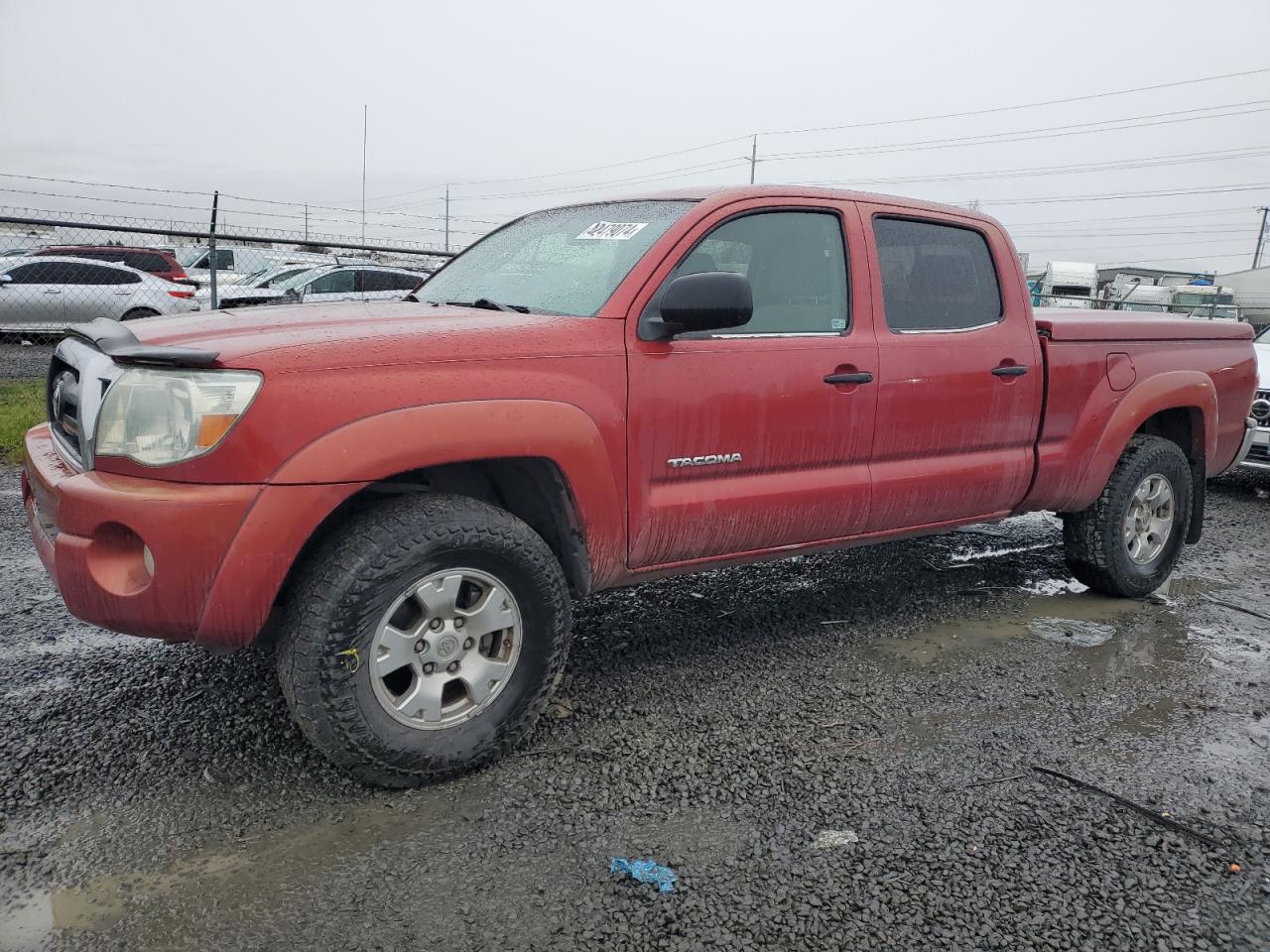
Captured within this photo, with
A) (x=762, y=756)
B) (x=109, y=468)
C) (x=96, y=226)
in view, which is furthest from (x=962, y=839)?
(x=96, y=226)

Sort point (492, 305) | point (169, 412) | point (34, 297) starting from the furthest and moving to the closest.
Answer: point (34, 297)
point (492, 305)
point (169, 412)

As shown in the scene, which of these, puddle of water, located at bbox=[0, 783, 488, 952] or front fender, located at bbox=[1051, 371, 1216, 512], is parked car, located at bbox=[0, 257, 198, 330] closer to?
front fender, located at bbox=[1051, 371, 1216, 512]

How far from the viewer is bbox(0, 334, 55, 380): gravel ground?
1141 centimetres

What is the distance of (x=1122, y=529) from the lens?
470cm

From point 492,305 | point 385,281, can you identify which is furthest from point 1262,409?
point 385,281

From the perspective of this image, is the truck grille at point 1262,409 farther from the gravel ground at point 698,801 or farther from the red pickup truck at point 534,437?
the gravel ground at point 698,801

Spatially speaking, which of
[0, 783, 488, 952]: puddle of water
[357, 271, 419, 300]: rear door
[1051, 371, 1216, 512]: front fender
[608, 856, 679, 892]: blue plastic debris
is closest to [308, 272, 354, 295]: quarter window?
[357, 271, 419, 300]: rear door

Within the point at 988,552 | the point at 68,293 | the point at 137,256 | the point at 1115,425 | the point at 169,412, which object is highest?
the point at 137,256

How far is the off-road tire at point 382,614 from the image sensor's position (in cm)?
261

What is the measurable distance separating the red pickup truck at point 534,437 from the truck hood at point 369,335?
1 centimetres

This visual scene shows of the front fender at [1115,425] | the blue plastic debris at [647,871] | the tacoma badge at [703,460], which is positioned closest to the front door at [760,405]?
the tacoma badge at [703,460]

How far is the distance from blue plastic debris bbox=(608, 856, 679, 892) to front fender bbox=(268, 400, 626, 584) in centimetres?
96

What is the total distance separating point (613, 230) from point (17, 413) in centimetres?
697

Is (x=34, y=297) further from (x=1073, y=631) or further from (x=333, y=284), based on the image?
(x=1073, y=631)
